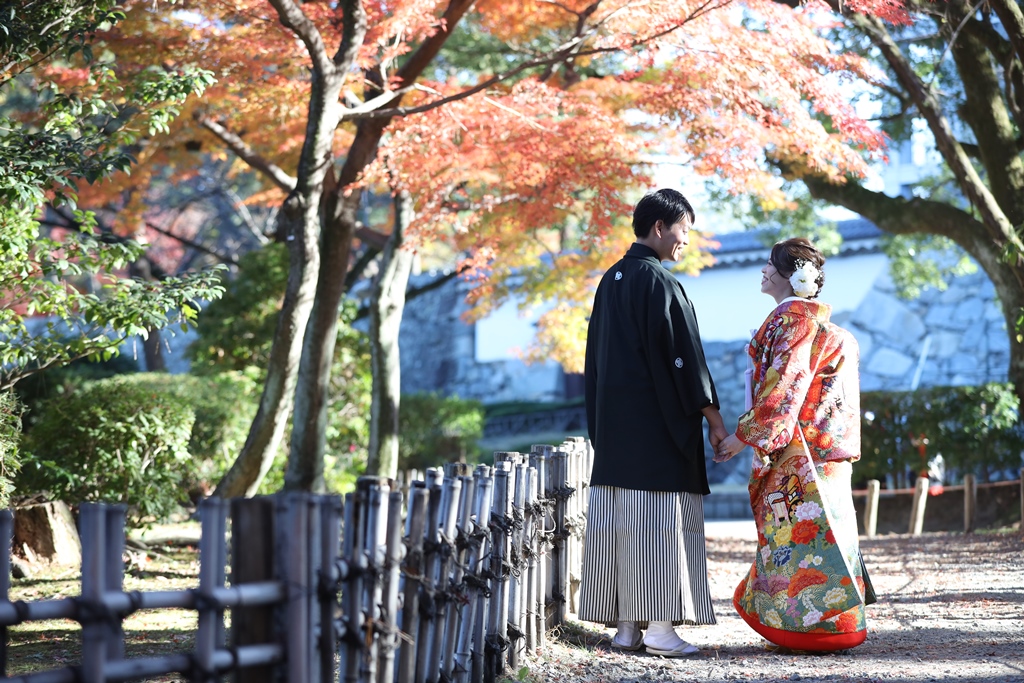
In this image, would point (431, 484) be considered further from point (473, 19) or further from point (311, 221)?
point (473, 19)

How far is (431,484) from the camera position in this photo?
280 centimetres

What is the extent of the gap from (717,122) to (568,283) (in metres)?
2.95

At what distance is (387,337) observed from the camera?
9188 mm

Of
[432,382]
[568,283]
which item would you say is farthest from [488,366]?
[568,283]

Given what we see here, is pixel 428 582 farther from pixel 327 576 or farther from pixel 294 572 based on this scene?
pixel 294 572

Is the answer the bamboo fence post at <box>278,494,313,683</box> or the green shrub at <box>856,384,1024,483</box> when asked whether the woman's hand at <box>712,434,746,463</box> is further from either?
the green shrub at <box>856,384,1024,483</box>

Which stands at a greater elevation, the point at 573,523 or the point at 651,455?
the point at 651,455

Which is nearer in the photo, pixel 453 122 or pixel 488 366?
pixel 453 122

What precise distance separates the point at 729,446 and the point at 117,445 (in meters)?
4.57

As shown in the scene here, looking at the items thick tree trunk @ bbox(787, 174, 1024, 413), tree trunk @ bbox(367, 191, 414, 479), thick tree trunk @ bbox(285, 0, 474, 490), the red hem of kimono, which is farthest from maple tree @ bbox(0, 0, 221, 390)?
thick tree trunk @ bbox(787, 174, 1024, 413)

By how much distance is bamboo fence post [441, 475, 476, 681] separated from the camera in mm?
2947

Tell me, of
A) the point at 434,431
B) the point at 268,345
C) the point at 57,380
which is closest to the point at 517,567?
the point at 268,345

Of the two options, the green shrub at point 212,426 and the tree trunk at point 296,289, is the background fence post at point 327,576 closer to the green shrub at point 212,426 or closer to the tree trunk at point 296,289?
the tree trunk at point 296,289

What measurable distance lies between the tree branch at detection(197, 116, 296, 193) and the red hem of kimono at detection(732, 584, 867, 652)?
5715 millimetres
